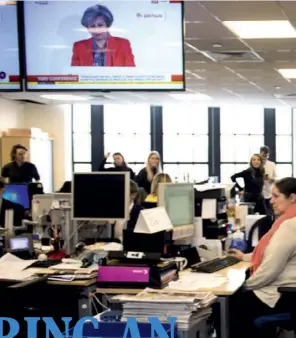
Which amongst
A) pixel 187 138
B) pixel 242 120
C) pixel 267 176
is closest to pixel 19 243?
pixel 267 176

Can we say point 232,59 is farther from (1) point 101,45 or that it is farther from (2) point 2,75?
(2) point 2,75

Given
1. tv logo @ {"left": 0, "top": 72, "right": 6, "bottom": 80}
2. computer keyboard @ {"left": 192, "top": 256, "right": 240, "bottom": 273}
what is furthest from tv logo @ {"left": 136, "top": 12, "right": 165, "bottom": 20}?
computer keyboard @ {"left": 192, "top": 256, "right": 240, "bottom": 273}

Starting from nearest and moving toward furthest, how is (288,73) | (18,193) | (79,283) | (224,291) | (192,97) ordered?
1. (224,291)
2. (79,283)
3. (18,193)
4. (288,73)
5. (192,97)

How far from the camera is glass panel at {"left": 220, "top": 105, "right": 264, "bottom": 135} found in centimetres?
1567

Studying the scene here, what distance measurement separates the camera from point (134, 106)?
15531 millimetres

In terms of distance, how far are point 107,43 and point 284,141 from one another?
1169 centimetres

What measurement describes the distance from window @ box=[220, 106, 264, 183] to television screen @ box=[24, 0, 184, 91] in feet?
37.2

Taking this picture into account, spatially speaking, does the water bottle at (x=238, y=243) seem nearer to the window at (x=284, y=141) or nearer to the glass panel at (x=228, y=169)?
the glass panel at (x=228, y=169)

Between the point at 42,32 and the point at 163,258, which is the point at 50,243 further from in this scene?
the point at 42,32

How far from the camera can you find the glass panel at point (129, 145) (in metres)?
15.7

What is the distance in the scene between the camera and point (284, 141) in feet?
51.3

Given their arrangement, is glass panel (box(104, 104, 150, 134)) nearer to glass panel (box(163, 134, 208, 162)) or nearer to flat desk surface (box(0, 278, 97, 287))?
glass panel (box(163, 134, 208, 162))

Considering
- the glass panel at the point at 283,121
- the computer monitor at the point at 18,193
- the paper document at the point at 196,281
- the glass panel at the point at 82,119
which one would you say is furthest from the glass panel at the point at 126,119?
the paper document at the point at 196,281

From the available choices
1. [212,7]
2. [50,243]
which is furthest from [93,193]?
[212,7]
